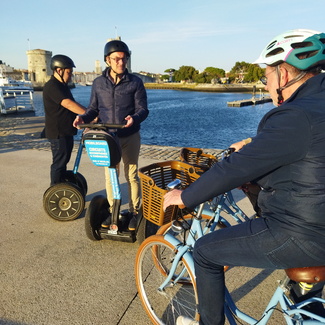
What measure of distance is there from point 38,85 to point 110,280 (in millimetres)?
101786

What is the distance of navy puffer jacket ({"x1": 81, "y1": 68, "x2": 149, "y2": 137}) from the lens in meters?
4.02

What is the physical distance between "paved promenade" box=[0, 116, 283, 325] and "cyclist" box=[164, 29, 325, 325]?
46.5 inches

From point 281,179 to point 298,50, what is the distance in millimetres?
771

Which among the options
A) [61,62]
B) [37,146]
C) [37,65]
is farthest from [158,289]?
[37,65]

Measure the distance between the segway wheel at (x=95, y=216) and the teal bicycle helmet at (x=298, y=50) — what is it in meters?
2.63

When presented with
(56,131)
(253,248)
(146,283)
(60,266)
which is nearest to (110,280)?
(146,283)

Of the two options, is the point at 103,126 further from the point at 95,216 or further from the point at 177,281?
the point at 177,281

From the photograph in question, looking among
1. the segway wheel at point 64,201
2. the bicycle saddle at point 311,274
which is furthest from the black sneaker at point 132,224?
the bicycle saddle at point 311,274

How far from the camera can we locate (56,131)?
4.73m

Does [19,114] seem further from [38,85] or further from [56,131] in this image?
[38,85]

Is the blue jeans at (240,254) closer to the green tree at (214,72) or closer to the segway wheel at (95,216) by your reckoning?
the segway wheel at (95,216)

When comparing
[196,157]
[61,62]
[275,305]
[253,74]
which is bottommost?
[275,305]

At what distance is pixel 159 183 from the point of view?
116 inches

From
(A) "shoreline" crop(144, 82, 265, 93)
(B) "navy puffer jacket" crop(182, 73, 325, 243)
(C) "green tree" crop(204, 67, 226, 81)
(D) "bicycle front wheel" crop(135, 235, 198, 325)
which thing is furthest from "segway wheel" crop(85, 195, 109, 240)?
(C) "green tree" crop(204, 67, 226, 81)
